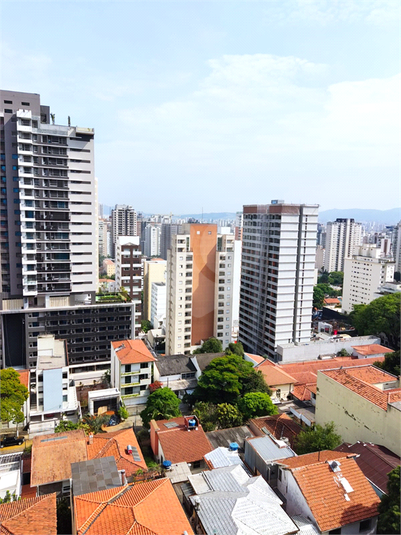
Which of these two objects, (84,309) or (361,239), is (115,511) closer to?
(84,309)

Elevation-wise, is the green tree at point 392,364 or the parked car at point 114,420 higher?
the green tree at point 392,364

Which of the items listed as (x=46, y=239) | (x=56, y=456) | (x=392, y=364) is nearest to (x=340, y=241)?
(x=392, y=364)

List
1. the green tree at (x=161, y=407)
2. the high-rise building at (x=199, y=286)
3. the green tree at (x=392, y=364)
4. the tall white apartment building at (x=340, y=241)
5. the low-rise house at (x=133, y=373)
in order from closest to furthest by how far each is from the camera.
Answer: the green tree at (x=161, y=407) → the green tree at (x=392, y=364) → the low-rise house at (x=133, y=373) → the high-rise building at (x=199, y=286) → the tall white apartment building at (x=340, y=241)

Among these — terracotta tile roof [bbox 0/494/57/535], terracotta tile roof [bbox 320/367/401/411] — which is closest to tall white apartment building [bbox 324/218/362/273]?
terracotta tile roof [bbox 320/367/401/411]

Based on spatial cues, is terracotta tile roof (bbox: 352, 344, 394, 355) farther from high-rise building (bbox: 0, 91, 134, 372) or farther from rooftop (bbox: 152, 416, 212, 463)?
high-rise building (bbox: 0, 91, 134, 372)

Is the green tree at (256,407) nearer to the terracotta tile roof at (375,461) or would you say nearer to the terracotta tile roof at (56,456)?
the terracotta tile roof at (375,461)

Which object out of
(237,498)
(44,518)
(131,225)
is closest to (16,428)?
(44,518)

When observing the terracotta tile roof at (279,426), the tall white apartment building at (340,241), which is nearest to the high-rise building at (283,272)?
the terracotta tile roof at (279,426)
